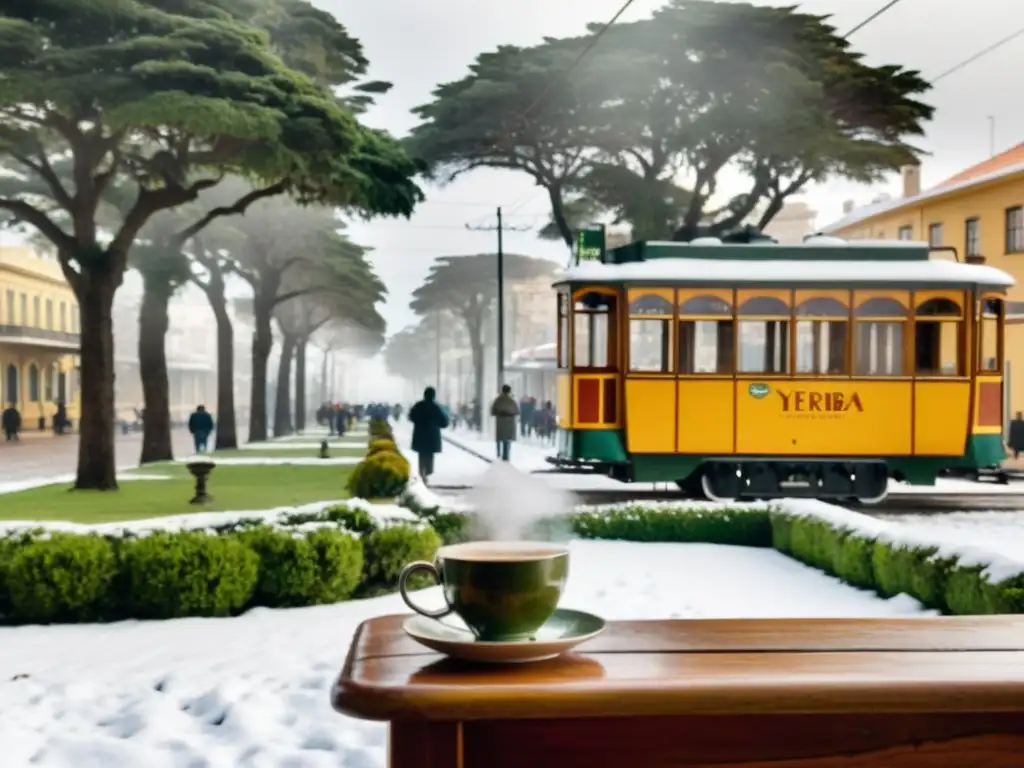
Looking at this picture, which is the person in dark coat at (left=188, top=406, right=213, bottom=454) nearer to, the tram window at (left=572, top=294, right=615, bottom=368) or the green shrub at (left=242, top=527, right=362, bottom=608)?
the tram window at (left=572, top=294, right=615, bottom=368)

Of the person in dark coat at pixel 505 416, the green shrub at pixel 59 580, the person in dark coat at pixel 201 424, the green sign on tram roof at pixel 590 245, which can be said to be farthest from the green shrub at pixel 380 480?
the person in dark coat at pixel 201 424

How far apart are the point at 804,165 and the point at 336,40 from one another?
606 centimetres

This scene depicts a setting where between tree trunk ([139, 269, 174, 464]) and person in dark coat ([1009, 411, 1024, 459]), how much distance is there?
32.0 feet

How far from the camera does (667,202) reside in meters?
15.2

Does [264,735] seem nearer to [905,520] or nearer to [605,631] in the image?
[605,631]

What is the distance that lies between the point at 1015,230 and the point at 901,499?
2.73m

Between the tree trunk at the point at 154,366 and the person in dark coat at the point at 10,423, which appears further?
the person in dark coat at the point at 10,423

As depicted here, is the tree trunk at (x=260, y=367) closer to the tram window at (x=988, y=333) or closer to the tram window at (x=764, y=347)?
the tram window at (x=764, y=347)

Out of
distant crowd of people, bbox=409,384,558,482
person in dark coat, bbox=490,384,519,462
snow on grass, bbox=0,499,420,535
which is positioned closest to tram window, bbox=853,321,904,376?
distant crowd of people, bbox=409,384,558,482

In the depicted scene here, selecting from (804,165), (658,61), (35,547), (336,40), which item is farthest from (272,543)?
(804,165)

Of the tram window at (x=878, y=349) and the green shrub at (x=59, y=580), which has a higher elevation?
the tram window at (x=878, y=349)

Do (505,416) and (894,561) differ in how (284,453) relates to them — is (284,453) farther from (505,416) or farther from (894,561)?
(894,561)

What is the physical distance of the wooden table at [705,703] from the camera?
138 centimetres

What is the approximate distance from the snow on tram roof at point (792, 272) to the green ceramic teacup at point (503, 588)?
851cm
